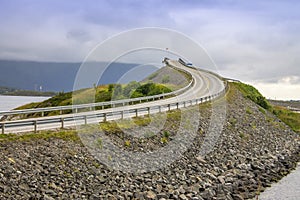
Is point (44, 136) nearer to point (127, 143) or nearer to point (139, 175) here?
point (139, 175)

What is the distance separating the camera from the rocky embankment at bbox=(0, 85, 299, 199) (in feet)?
64.0

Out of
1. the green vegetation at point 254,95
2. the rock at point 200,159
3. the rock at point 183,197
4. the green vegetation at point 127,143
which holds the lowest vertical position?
the rock at point 183,197

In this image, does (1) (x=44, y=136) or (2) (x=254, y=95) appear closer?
(1) (x=44, y=136)

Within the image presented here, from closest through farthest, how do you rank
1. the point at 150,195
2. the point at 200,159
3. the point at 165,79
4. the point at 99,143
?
1. the point at 150,195
2. the point at 99,143
3. the point at 200,159
4. the point at 165,79

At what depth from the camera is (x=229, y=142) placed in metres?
39.0

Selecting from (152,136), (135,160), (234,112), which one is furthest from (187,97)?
(135,160)

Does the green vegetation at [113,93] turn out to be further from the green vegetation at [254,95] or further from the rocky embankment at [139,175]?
the green vegetation at [254,95]

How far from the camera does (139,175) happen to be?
970 inches

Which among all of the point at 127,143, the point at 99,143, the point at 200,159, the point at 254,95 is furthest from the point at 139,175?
the point at 254,95

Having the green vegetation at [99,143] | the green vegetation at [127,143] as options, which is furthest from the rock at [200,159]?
the green vegetation at [99,143]

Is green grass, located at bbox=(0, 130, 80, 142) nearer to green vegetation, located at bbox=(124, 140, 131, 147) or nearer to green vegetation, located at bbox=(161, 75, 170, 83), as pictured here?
green vegetation, located at bbox=(124, 140, 131, 147)

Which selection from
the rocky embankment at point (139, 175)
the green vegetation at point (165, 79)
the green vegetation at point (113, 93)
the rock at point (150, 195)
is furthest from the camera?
the green vegetation at point (165, 79)

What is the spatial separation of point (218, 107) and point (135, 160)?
1037 inches

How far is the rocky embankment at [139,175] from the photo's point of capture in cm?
1950
